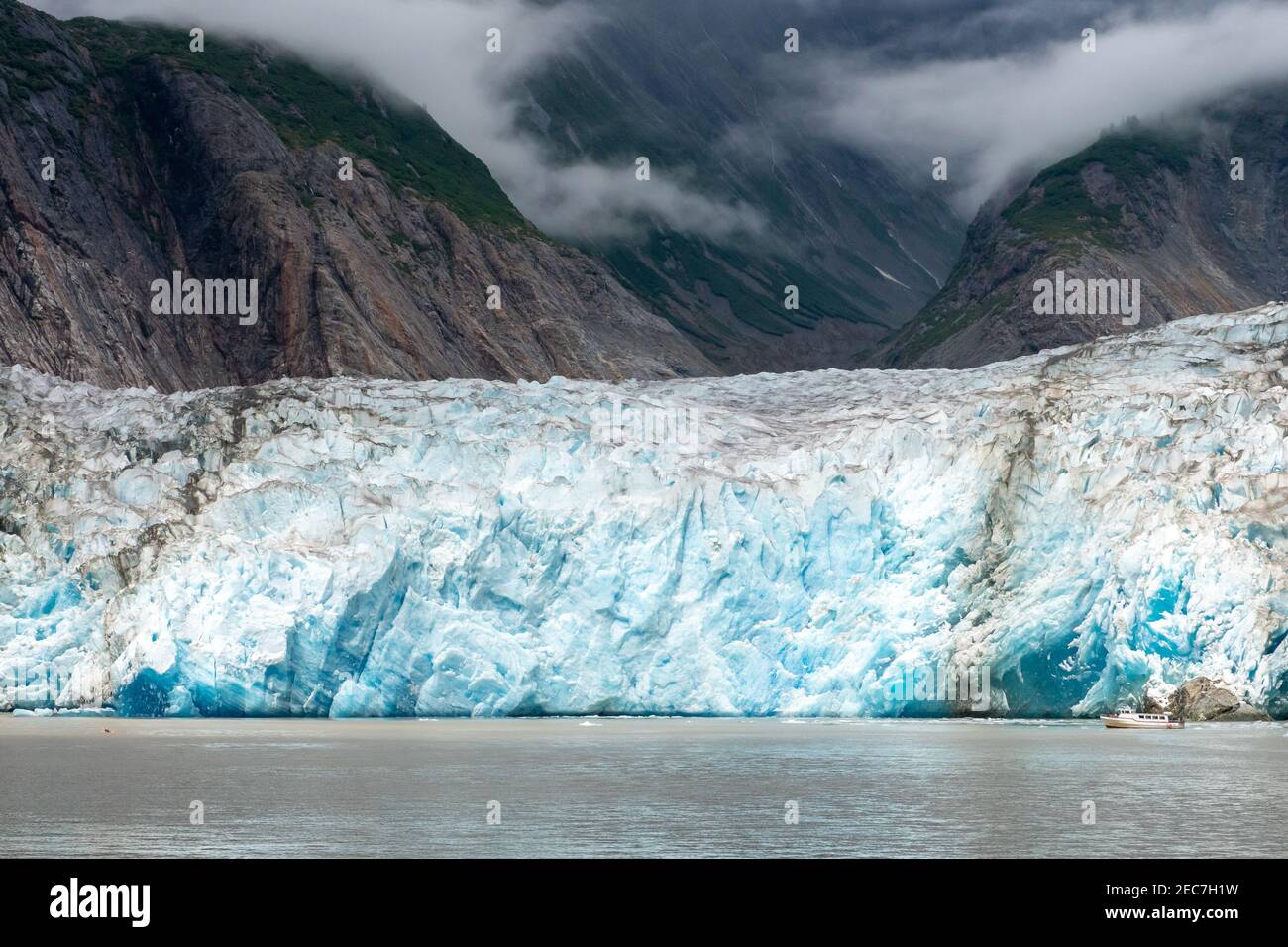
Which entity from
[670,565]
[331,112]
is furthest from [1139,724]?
[331,112]

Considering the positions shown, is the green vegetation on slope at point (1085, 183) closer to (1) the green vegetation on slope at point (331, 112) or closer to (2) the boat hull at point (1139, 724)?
(1) the green vegetation on slope at point (331, 112)

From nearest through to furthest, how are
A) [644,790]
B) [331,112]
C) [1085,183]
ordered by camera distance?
[644,790], [331,112], [1085,183]

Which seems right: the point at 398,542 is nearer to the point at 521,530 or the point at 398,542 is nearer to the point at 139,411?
the point at 521,530

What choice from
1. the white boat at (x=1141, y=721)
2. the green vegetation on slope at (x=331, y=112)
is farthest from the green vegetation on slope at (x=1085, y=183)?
the white boat at (x=1141, y=721)

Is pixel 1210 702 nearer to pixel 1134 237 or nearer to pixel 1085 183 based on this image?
pixel 1134 237

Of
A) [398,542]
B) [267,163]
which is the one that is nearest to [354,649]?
[398,542]

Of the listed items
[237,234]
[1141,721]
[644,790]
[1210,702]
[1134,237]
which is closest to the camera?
[644,790]
